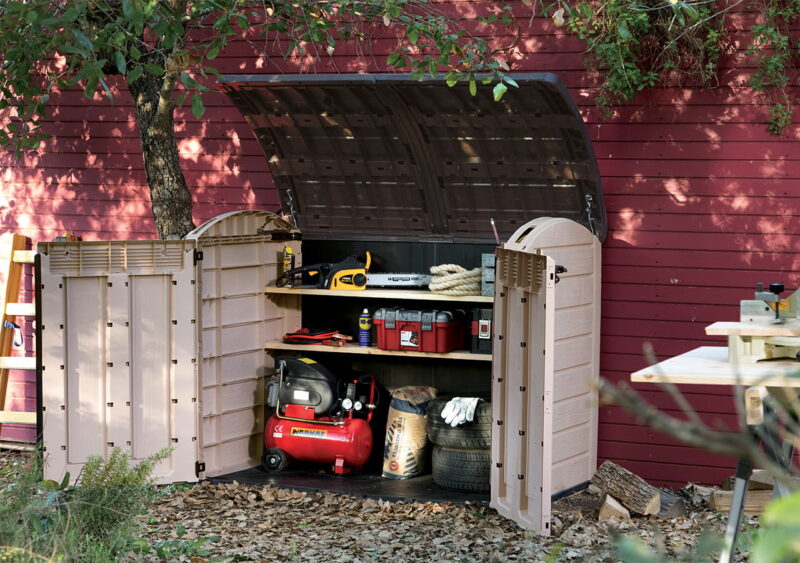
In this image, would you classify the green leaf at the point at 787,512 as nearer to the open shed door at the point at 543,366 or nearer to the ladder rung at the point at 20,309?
the open shed door at the point at 543,366

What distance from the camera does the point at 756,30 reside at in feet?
21.8

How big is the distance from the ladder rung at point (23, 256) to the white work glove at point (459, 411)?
4.12 m

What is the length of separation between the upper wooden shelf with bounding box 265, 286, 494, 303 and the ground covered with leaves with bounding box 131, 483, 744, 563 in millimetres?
1466

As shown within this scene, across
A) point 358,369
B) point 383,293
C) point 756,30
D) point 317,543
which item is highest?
point 756,30

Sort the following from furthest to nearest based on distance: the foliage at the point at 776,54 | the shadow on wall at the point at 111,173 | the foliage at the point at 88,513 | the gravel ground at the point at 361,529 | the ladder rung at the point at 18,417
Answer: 1. the ladder rung at the point at 18,417
2. the shadow on wall at the point at 111,173
3. the foliage at the point at 776,54
4. the gravel ground at the point at 361,529
5. the foliage at the point at 88,513

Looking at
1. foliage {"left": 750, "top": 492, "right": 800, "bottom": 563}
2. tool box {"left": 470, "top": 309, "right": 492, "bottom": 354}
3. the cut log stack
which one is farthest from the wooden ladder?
foliage {"left": 750, "top": 492, "right": 800, "bottom": 563}

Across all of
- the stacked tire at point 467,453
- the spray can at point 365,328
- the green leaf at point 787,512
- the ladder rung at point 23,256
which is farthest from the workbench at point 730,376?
the ladder rung at point 23,256

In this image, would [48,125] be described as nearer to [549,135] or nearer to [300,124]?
[300,124]

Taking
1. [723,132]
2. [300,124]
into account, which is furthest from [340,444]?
[723,132]

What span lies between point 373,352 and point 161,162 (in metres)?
2.18

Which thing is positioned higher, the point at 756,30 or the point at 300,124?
the point at 756,30

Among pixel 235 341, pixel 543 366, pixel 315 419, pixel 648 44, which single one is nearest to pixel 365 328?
pixel 315 419

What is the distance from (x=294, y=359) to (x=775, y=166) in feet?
12.4

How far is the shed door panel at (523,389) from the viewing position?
604cm
